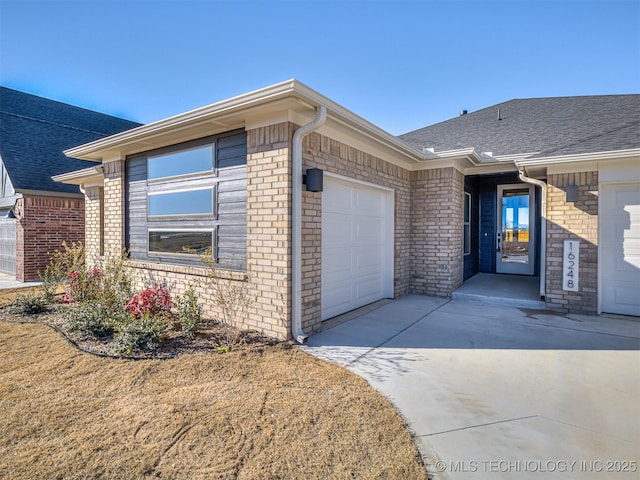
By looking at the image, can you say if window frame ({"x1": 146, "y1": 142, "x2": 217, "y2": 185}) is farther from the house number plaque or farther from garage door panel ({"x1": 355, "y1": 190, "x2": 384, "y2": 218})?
the house number plaque

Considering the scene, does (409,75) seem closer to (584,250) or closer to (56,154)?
(584,250)

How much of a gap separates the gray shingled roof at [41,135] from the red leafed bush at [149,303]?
7.54 meters

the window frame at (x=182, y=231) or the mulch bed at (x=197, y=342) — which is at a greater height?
the window frame at (x=182, y=231)

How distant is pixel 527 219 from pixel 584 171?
361cm

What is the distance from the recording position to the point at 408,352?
13.5 feet

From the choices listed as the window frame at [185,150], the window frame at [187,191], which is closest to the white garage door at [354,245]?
the window frame at [187,191]

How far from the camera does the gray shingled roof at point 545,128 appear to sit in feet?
20.7

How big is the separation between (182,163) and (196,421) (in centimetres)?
429

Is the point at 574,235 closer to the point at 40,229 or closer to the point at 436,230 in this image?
the point at 436,230

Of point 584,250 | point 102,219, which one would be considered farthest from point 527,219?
point 102,219

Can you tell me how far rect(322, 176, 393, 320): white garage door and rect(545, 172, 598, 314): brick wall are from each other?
285cm

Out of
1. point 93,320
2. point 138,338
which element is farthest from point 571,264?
point 93,320

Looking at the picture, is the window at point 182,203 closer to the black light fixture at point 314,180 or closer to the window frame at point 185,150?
the window frame at point 185,150

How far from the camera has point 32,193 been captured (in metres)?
9.70
